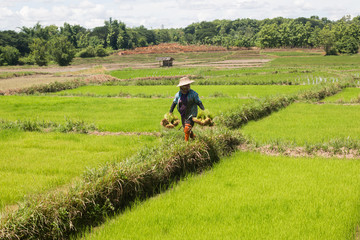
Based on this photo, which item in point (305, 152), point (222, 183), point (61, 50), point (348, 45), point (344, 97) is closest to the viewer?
point (222, 183)

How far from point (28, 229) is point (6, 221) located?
269mm

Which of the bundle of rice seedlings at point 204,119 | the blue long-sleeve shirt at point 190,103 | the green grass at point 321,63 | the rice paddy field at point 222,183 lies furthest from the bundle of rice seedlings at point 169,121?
the green grass at point 321,63

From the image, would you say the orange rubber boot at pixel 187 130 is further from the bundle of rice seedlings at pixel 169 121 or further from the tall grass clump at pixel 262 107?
the tall grass clump at pixel 262 107

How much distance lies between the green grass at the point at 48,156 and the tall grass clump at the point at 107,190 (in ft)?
2.43

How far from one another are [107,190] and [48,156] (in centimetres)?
316

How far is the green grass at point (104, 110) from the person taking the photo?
38.1 feet

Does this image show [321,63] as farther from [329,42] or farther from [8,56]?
[8,56]

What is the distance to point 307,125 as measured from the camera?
1137 cm

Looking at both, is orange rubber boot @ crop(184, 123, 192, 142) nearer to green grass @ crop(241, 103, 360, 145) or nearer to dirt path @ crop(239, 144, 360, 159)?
dirt path @ crop(239, 144, 360, 159)

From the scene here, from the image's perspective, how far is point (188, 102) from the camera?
7625 millimetres

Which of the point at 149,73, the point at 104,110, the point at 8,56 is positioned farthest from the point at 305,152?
the point at 8,56

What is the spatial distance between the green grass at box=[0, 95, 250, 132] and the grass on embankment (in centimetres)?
468

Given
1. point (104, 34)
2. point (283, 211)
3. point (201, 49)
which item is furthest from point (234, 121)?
point (104, 34)

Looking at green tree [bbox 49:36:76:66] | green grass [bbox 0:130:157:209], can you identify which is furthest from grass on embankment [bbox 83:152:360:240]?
green tree [bbox 49:36:76:66]
